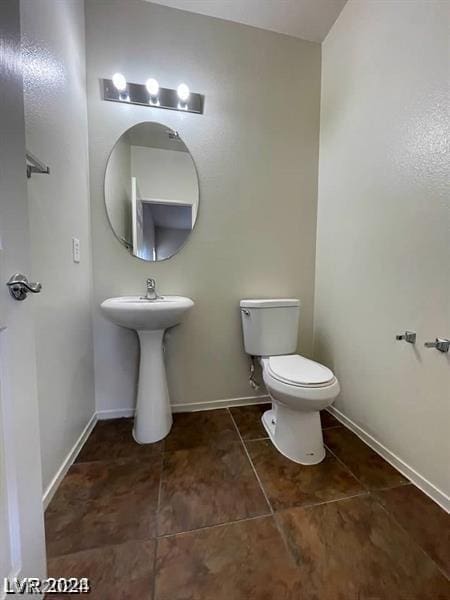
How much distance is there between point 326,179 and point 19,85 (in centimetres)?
167

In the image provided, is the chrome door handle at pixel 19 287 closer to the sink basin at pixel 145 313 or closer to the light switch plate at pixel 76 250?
the sink basin at pixel 145 313

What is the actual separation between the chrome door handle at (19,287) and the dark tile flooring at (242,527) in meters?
0.87

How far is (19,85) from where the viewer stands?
2.24 ft

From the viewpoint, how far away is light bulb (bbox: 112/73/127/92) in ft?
5.03

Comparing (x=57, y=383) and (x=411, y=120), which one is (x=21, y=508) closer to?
(x=57, y=383)

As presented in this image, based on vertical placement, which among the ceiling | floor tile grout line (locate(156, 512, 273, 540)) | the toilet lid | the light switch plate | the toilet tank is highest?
the ceiling

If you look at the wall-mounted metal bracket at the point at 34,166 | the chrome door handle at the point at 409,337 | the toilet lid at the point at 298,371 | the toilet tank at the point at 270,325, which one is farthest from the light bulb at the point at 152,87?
the chrome door handle at the point at 409,337

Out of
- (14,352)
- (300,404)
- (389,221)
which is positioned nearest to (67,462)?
(14,352)

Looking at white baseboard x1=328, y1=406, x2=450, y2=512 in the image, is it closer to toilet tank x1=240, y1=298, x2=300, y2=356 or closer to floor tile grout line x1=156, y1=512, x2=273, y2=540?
toilet tank x1=240, y1=298, x2=300, y2=356

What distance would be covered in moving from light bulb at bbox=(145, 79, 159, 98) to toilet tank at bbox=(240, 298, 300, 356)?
1.34 meters

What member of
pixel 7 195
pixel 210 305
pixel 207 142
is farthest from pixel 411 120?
pixel 7 195

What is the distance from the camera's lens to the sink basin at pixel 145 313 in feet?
4.27

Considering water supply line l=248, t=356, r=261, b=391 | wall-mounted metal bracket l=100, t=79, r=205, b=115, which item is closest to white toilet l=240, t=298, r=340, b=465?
water supply line l=248, t=356, r=261, b=391

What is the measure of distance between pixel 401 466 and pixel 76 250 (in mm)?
1920
